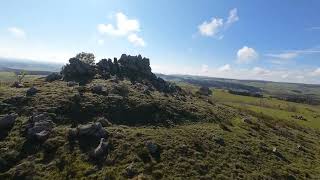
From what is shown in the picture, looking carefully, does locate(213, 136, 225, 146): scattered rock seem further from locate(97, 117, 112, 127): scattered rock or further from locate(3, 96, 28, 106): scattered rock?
locate(3, 96, 28, 106): scattered rock

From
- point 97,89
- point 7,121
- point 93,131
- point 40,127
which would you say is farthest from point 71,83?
point 93,131

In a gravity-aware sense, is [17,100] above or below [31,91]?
below

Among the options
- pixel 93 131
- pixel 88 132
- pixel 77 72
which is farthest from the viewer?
pixel 77 72

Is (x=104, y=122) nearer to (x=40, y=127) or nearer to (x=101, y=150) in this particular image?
(x=40, y=127)

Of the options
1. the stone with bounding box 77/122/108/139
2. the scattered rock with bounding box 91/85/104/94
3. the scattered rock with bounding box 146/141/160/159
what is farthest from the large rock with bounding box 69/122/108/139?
the scattered rock with bounding box 91/85/104/94

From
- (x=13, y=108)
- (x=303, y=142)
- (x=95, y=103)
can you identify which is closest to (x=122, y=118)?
(x=95, y=103)

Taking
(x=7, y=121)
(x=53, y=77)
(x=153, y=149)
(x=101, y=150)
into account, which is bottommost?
(x=153, y=149)

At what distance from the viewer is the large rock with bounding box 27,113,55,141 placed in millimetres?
51312

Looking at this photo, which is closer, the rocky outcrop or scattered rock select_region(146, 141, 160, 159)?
scattered rock select_region(146, 141, 160, 159)

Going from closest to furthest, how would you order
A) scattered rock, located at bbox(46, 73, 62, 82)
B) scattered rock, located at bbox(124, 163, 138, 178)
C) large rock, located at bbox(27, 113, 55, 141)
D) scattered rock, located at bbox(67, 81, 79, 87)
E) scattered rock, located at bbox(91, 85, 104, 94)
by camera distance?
scattered rock, located at bbox(124, 163, 138, 178), large rock, located at bbox(27, 113, 55, 141), scattered rock, located at bbox(91, 85, 104, 94), scattered rock, located at bbox(67, 81, 79, 87), scattered rock, located at bbox(46, 73, 62, 82)

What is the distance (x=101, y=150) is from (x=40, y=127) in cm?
1231

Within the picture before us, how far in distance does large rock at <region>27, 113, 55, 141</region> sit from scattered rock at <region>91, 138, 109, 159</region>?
30.6ft

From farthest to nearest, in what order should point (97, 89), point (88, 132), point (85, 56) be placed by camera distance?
point (85, 56) < point (97, 89) < point (88, 132)

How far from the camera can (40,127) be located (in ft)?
174
